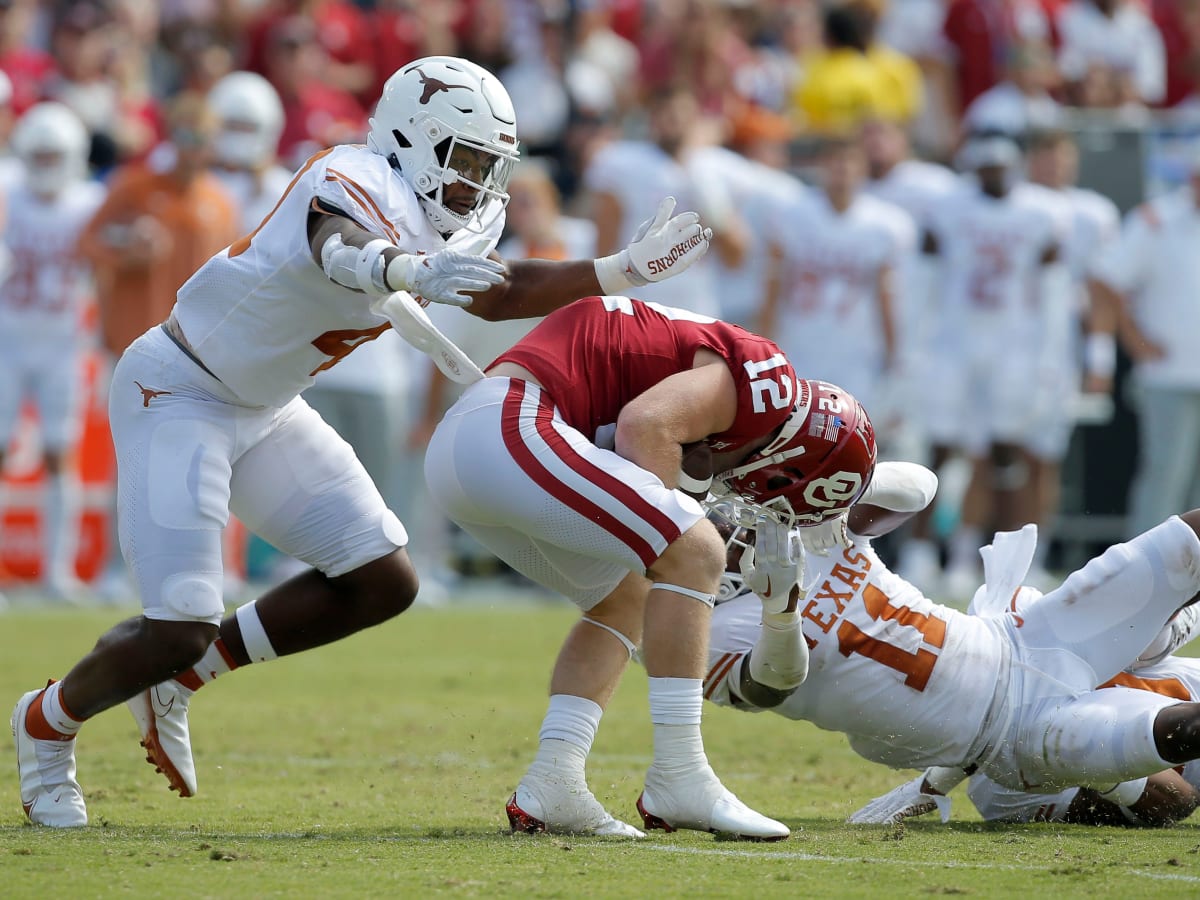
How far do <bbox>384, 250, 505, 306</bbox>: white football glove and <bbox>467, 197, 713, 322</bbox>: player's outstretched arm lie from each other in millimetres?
686

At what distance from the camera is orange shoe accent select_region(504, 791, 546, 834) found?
14.3 ft

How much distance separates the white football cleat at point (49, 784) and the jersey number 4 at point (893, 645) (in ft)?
6.30

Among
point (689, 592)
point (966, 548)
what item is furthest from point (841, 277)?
point (689, 592)

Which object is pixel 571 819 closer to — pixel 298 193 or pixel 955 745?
pixel 955 745

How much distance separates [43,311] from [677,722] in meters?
6.71

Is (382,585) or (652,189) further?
(652,189)

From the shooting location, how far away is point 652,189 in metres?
10.1

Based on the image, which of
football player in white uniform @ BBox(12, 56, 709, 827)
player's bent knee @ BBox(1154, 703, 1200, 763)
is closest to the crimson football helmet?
football player in white uniform @ BBox(12, 56, 709, 827)

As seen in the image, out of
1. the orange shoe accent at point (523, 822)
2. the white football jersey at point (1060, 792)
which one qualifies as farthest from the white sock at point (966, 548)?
the orange shoe accent at point (523, 822)

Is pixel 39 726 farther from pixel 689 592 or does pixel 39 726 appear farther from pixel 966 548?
pixel 966 548

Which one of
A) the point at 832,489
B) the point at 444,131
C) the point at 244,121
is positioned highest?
the point at 444,131

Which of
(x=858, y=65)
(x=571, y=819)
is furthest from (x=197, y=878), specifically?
(x=858, y=65)

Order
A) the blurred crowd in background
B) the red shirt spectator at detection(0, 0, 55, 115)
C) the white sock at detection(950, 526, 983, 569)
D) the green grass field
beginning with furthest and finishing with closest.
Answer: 1. the red shirt spectator at detection(0, 0, 55, 115)
2. the white sock at detection(950, 526, 983, 569)
3. the blurred crowd in background
4. the green grass field

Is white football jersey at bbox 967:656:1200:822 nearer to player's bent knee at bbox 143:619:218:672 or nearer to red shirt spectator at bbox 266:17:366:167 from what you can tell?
player's bent knee at bbox 143:619:218:672
